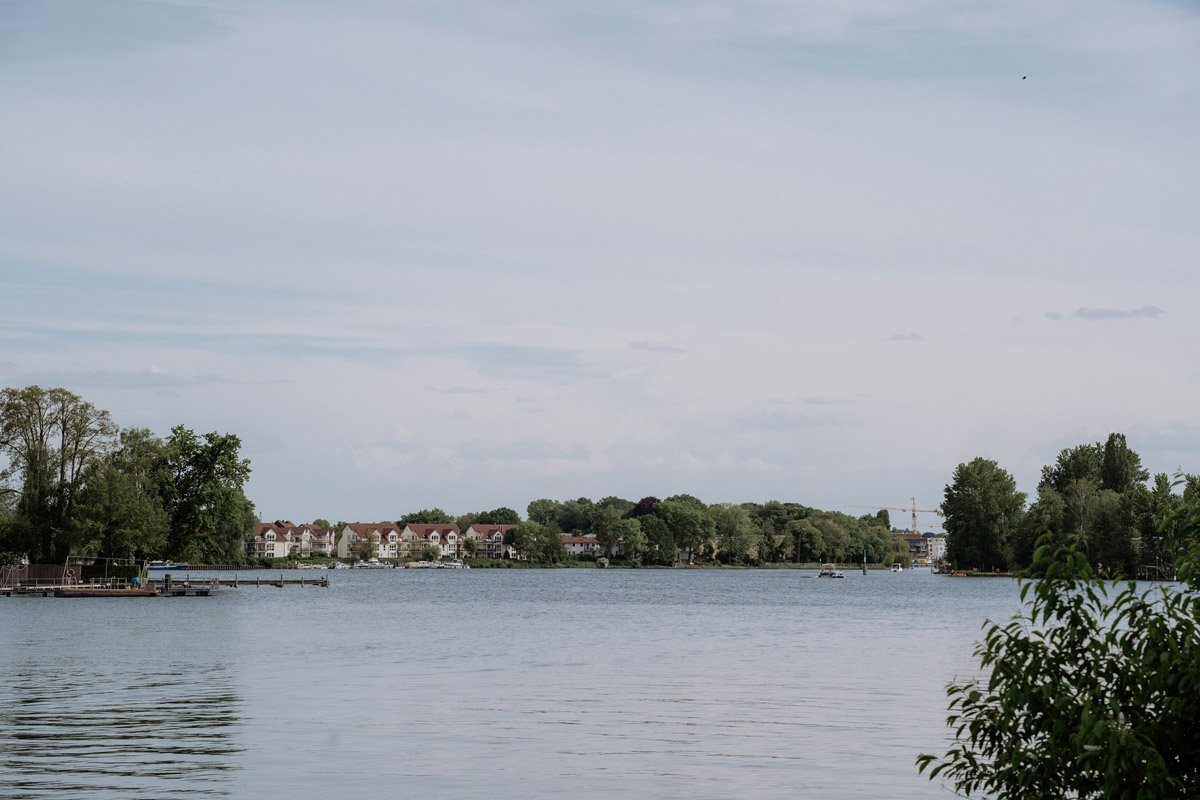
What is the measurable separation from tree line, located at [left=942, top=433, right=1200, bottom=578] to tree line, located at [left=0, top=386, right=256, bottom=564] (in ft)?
257

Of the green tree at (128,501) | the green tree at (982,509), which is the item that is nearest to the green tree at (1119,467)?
the green tree at (982,509)

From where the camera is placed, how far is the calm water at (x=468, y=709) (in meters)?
18.8

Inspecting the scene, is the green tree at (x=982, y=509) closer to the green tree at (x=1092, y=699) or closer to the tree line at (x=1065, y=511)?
the tree line at (x=1065, y=511)

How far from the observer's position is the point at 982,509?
158750mm

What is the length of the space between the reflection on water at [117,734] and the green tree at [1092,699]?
13069mm

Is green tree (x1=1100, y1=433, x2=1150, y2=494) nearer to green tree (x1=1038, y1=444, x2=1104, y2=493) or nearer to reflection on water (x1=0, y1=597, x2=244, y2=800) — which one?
green tree (x1=1038, y1=444, x2=1104, y2=493)

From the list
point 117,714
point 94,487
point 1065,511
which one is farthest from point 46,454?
point 1065,511

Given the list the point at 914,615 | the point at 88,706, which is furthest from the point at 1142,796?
the point at 914,615

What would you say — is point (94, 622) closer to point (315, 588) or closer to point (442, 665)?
point (442, 665)

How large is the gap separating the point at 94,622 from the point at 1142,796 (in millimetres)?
61885

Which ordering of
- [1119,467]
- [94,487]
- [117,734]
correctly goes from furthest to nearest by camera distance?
1. [1119,467]
2. [94,487]
3. [117,734]

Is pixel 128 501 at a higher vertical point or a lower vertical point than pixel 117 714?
higher

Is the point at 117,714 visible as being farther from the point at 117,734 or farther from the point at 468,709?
the point at 468,709

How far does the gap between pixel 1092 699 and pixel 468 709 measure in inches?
847
